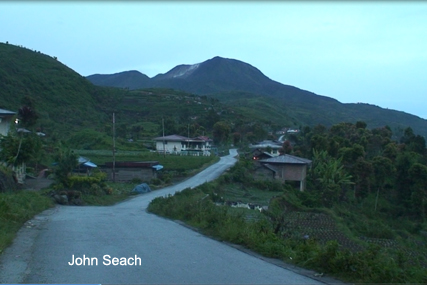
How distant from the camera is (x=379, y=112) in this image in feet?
480

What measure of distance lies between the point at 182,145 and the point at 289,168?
2118 centimetres

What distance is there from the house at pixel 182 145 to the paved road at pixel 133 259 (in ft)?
163

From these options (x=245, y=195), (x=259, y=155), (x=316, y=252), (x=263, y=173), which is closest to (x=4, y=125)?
(x=245, y=195)

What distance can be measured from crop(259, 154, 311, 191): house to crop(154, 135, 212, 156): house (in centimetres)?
1606

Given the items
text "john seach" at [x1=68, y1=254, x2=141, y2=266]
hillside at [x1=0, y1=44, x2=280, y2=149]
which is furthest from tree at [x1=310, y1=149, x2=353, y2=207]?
text "john seach" at [x1=68, y1=254, x2=141, y2=266]

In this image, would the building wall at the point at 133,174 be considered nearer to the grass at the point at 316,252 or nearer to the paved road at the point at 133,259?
the grass at the point at 316,252

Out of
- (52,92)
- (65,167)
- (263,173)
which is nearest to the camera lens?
(65,167)

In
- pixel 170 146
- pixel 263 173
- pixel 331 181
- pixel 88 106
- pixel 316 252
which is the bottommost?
pixel 331 181

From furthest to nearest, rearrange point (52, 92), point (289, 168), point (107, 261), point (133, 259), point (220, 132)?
point (52, 92) → point (220, 132) → point (289, 168) → point (133, 259) → point (107, 261)

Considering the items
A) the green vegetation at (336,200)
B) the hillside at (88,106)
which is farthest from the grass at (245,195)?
the hillside at (88,106)

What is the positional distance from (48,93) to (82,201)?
57.2 meters

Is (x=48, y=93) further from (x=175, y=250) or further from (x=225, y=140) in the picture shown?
(x=175, y=250)

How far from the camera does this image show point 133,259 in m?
7.73

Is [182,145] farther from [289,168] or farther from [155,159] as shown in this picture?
[289,168]
